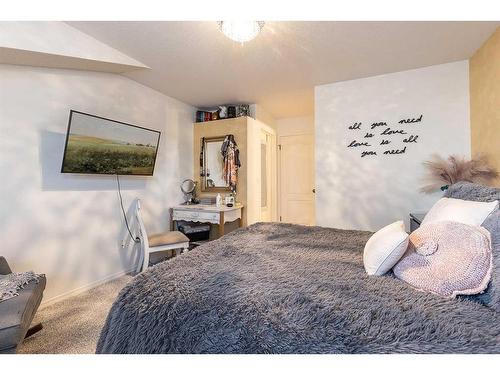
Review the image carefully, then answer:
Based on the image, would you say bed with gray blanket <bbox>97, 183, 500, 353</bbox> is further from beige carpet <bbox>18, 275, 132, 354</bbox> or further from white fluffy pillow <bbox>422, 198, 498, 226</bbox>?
beige carpet <bbox>18, 275, 132, 354</bbox>

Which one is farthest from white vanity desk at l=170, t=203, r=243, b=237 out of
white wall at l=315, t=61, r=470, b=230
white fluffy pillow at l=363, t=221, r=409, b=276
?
white fluffy pillow at l=363, t=221, r=409, b=276

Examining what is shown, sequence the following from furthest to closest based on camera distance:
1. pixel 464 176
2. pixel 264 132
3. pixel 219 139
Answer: pixel 264 132 < pixel 219 139 < pixel 464 176

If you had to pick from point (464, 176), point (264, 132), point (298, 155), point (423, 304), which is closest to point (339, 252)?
point (423, 304)

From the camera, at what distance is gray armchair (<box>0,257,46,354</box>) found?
119cm

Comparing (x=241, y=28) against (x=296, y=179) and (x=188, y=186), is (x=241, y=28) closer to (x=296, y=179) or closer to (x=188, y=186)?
(x=188, y=186)

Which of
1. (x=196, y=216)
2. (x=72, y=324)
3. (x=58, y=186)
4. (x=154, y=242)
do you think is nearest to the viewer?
(x=72, y=324)

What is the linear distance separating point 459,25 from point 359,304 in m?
2.44

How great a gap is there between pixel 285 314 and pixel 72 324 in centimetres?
196

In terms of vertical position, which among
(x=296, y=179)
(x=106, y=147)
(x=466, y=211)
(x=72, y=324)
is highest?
(x=106, y=147)

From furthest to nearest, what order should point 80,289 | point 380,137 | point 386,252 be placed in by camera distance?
point 380,137 < point 80,289 < point 386,252

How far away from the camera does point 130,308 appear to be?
0.93 m

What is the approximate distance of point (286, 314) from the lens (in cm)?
77

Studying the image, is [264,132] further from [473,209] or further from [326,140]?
[473,209]

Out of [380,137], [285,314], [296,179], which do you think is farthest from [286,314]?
[296,179]
